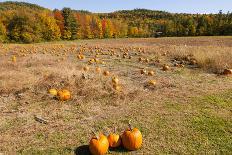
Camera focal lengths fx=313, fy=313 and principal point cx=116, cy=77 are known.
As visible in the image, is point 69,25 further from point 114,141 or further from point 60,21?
point 114,141

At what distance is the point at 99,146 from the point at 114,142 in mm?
401

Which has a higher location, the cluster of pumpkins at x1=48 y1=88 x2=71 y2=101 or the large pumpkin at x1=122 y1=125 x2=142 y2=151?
the cluster of pumpkins at x1=48 y1=88 x2=71 y2=101

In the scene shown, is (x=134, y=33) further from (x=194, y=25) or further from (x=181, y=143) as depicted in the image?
(x=181, y=143)

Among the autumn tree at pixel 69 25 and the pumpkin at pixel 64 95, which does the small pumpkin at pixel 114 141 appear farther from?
the autumn tree at pixel 69 25

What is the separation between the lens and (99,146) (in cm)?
518

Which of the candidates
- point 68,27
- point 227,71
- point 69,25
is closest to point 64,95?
point 227,71

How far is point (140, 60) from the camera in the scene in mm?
16281

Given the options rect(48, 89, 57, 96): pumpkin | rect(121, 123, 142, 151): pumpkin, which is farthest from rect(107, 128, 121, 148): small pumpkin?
rect(48, 89, 57, 96): pumpkin

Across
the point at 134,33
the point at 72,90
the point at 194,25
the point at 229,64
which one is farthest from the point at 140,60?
the point at 134,33

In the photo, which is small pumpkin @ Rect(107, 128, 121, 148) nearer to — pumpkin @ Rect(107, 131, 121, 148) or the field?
pumpkin @ Rect(107, 131, 121, 148)

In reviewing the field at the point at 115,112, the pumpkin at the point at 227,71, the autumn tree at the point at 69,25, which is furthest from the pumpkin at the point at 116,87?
the autumn tree at the point at 69,25

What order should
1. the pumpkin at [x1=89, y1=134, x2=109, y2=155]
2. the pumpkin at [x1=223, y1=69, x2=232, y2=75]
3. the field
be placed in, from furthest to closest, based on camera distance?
the pumpkin at [x1=223, y1=69, x2=232, y2=75] < the field < the pumpkin at [x1=89, y1=134, x2=109, y2=155]

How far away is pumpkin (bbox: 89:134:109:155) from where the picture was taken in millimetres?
5188

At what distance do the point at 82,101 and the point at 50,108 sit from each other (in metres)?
0.85
